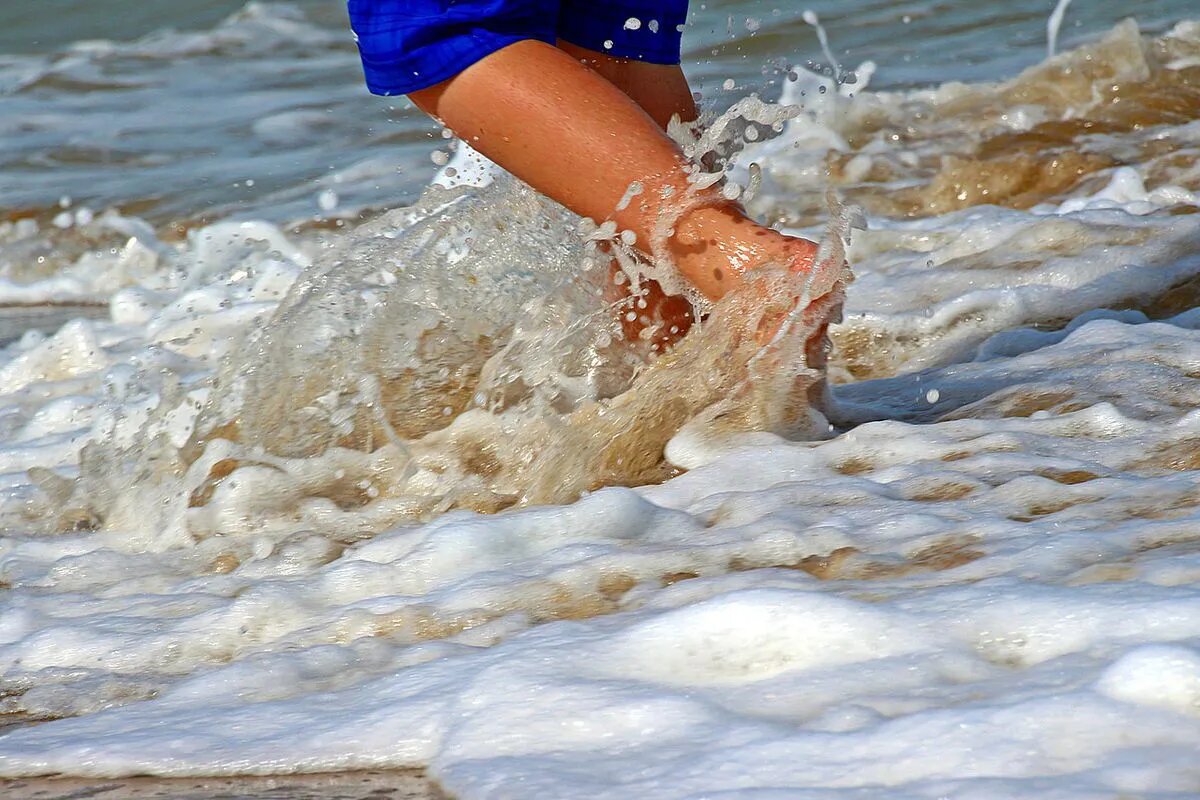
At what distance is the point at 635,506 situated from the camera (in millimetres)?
2441

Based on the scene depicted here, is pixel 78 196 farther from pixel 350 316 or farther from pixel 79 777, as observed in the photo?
pixel 79 777

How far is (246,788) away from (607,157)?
1.22 meters

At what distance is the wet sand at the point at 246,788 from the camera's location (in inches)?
65.4

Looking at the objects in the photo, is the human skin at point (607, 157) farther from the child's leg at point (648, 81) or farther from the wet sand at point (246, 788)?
the wet sand at point (246, 788)

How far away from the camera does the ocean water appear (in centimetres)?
166

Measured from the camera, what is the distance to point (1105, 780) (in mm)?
1425

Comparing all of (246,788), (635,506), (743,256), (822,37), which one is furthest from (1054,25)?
(246,788)

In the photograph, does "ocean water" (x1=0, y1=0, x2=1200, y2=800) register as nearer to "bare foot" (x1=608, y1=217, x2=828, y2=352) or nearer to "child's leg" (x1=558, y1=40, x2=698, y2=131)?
"bare foot" (x1=608, y1=217, x2=828, y2=352)

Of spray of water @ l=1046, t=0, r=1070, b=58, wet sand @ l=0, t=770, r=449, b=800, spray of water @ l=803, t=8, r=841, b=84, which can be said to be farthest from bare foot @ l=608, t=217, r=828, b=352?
spray of water @ l=1046, t=0, r=1070, b=58

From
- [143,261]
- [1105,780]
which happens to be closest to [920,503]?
[1105,780]

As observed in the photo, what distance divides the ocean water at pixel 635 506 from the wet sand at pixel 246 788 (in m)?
0.02

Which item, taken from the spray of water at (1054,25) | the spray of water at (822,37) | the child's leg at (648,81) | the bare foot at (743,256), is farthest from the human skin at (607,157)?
the spray of water at (1054,25)

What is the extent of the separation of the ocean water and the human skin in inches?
3.4

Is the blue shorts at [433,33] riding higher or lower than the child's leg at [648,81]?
higher
